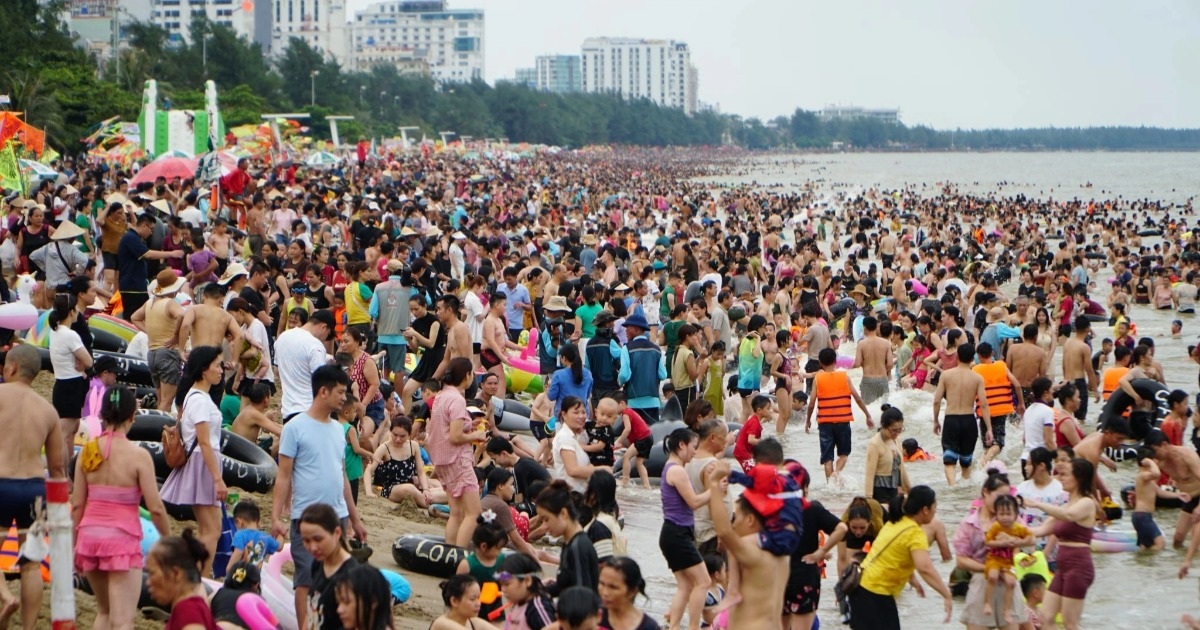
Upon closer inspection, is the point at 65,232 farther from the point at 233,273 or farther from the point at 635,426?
the point at 635,426

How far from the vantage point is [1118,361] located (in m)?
12.4

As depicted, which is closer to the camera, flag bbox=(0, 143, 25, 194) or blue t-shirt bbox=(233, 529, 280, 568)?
blue t-shirt bbox=(233, 529, 280, 568)

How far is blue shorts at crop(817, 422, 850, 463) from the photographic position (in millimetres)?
11312

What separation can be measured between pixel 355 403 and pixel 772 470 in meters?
3.42

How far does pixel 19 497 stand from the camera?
6242 mm

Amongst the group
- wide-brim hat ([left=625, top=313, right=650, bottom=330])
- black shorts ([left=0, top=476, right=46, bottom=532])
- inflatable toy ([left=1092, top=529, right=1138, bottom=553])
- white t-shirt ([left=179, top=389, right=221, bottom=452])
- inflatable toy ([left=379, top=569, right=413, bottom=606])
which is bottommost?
inflatable toy ([left=1092, top=529, right=1138, bottom=553])

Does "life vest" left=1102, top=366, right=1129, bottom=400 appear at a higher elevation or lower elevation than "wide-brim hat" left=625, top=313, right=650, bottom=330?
lower

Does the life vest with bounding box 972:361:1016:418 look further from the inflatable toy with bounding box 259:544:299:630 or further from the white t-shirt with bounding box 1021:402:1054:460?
the inflatable toy with bounding box 259:544:299:630

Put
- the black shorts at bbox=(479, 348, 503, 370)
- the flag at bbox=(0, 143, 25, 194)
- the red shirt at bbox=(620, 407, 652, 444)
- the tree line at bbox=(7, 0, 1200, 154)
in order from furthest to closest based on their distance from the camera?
the tree line at bbox=(7, 0, 1200, 154), the flag at bbox=(0, 143, 25, 194), the black shorts at bbox=(479, 348, 503, 370), the red shirt at bbox=(620, 407, 652, 444)

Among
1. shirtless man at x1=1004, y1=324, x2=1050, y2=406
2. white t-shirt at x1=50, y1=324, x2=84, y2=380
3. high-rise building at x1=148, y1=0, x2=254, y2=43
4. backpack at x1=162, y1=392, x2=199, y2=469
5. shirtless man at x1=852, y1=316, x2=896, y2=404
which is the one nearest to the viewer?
backpack at x1=162, y1=392, x2=199, y2=469

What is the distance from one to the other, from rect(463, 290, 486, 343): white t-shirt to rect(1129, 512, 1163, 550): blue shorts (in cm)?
606

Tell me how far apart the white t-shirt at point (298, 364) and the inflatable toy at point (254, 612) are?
9.17 ft

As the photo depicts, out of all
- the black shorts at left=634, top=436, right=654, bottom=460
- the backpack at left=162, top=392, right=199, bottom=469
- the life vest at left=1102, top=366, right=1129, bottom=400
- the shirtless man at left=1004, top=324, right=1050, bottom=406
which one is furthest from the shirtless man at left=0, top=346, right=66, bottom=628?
the life vest at left=1102, top=366, right=1129, bottom=400

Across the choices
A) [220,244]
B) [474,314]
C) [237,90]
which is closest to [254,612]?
[474,314]
